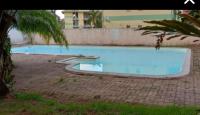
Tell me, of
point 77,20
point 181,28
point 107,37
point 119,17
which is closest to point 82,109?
point 181,28

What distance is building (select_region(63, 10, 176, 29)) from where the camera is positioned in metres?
30.5

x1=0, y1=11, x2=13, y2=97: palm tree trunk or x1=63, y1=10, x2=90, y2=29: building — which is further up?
x1=63, y1=10, x2=90, y2=29: building

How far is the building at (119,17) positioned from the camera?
30.5 meters

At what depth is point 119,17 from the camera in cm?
3309

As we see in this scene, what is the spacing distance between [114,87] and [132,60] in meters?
10.8

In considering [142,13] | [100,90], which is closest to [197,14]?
[100,90]

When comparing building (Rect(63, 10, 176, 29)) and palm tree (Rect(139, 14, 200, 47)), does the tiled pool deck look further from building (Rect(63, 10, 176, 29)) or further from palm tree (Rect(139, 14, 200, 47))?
building (Rect(63, 10, 176, 29))

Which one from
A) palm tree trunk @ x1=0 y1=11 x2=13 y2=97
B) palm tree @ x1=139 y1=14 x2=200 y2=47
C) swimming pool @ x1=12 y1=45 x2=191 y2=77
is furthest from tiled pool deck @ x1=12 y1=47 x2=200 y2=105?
palm tree @ x1=139 y1=14 x2=200 y2=47

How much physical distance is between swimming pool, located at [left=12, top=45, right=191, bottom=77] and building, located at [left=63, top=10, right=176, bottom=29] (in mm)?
6377

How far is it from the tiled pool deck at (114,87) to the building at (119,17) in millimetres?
19558

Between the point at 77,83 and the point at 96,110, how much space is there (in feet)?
11.8
